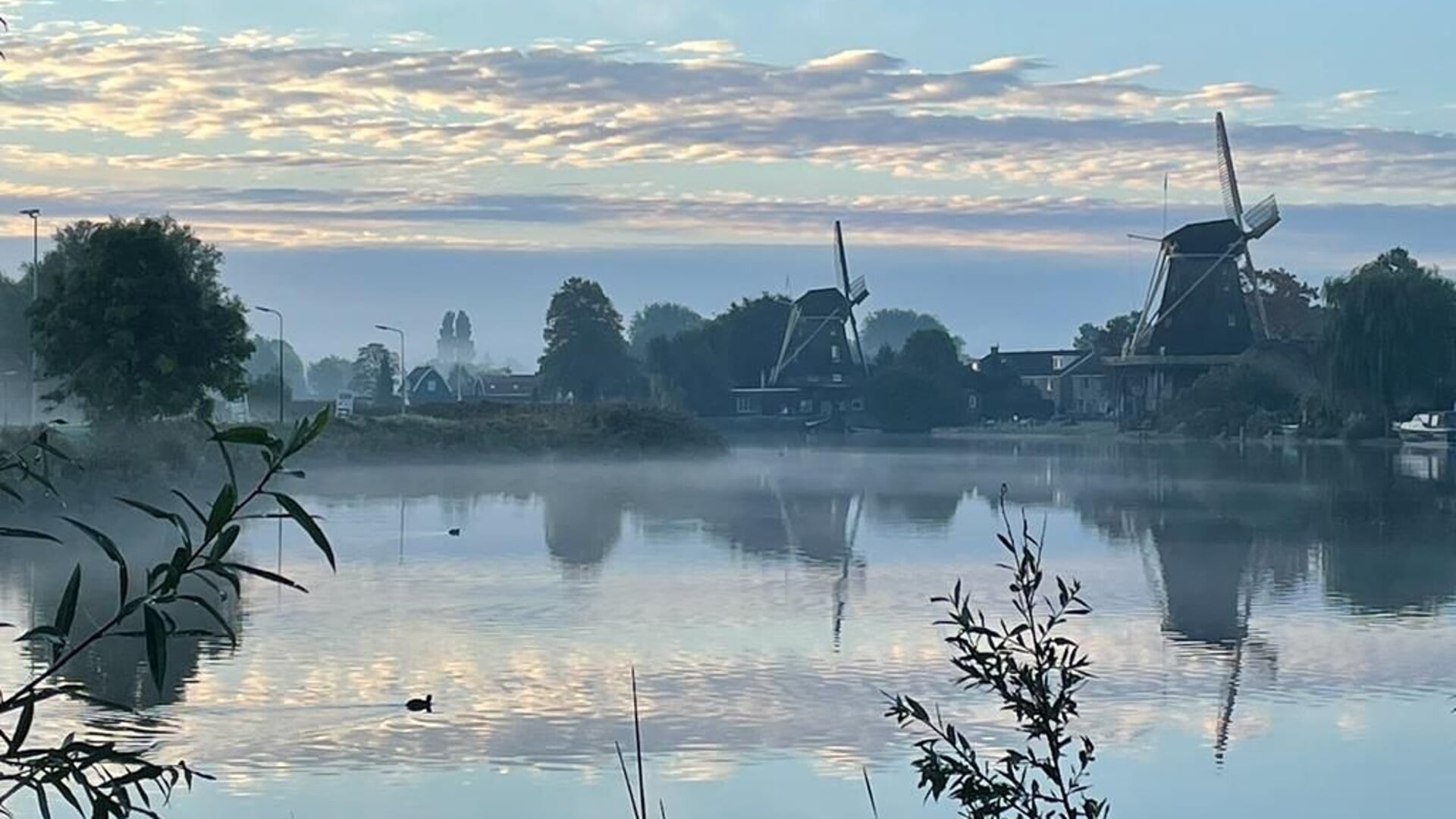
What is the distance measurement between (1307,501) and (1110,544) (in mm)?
12741

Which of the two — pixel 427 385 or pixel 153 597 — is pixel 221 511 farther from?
pixel 427 385

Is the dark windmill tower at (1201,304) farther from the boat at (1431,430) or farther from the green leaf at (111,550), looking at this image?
the green leaf at (111,550)

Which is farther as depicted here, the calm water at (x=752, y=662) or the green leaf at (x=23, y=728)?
the calm water at (x=752, y=662)

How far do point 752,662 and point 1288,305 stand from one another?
104 metres

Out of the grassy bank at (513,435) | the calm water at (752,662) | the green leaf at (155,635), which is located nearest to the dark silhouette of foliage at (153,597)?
the green leaf at (155,635)

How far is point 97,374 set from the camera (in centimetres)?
4516

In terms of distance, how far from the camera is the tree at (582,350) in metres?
111

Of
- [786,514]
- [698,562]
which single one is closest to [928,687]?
[698,562]

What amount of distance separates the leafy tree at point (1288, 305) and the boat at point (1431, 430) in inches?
1328

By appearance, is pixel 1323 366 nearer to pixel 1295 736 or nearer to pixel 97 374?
pixel 97 374

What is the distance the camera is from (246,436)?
294 centimetres

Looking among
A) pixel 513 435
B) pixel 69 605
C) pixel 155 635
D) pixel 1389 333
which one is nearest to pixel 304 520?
pixel 155 635

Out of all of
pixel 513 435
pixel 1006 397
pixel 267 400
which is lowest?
pixel 513 435

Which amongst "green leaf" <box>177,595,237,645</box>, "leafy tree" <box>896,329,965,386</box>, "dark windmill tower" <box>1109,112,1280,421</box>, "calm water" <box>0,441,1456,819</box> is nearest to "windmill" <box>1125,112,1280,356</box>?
"dark windmill tower" <box>1109,112,1280,421</box>
